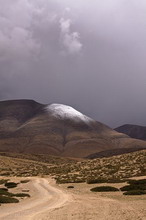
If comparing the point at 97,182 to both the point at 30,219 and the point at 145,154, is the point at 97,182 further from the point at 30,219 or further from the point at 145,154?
the point at 145,154

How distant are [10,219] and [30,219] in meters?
1.35

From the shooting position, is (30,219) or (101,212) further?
(101,212)

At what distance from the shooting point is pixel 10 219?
1983 centimetres

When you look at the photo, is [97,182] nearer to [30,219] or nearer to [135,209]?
[135,209]

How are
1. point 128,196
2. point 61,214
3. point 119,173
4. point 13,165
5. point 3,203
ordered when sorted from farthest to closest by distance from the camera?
point 13,165 → point 119,173 → point 128,196 → point 3,203 → point 61,214

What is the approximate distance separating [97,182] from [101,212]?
2669 cm

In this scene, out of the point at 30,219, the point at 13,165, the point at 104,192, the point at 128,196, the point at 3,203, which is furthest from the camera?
the point at 13,165

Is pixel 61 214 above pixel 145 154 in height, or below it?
below

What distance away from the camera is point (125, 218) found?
1992 centimetres

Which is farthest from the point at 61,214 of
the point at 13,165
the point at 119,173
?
the point at 13,165

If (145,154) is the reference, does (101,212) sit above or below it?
below

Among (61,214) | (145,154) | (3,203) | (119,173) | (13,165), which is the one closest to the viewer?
(61,214)

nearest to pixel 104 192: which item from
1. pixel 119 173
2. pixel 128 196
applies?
pixel 128 196

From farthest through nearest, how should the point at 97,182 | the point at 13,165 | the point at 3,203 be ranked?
the point at 13,165 < the point at 97,182 < the point at 3,203
